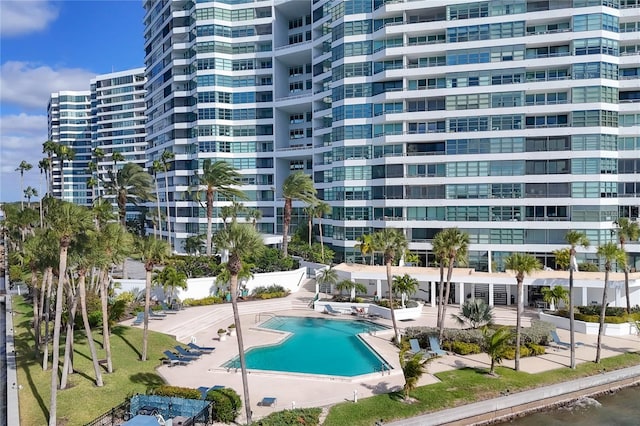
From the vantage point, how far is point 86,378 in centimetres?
3034

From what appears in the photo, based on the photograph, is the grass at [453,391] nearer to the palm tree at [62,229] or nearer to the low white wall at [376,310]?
the palm tree at [62,229]

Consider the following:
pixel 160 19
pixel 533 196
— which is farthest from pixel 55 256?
pixel 160 19

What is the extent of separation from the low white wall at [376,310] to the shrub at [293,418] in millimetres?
22564

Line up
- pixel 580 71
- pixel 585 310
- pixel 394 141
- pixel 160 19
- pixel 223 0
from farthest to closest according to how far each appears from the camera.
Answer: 1. pixel 160 19
2. pixel 223 0
3. pixel 394 141
4. pixel 580 71
5. pixel 585 310

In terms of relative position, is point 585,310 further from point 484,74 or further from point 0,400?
point 0,400

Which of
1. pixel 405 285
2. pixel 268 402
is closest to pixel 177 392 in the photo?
pixel 268 402

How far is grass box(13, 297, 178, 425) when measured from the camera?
1027 inches

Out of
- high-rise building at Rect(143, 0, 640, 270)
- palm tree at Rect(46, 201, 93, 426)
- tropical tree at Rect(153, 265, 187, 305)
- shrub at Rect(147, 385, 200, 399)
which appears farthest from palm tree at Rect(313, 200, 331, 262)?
palm tree at Rect(46, 201, 93, 426)

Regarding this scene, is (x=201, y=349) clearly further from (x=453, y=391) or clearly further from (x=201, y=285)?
(x=453, y=391)

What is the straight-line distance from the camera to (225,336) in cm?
4181

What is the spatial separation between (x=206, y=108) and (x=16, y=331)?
52.9 metres

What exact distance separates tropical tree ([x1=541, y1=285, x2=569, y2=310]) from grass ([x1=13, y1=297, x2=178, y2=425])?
35337 mm

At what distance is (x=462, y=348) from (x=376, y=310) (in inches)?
532

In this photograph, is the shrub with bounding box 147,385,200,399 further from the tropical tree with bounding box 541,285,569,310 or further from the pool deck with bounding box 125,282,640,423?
the tropical tree with bounding box 541,285,569,310
